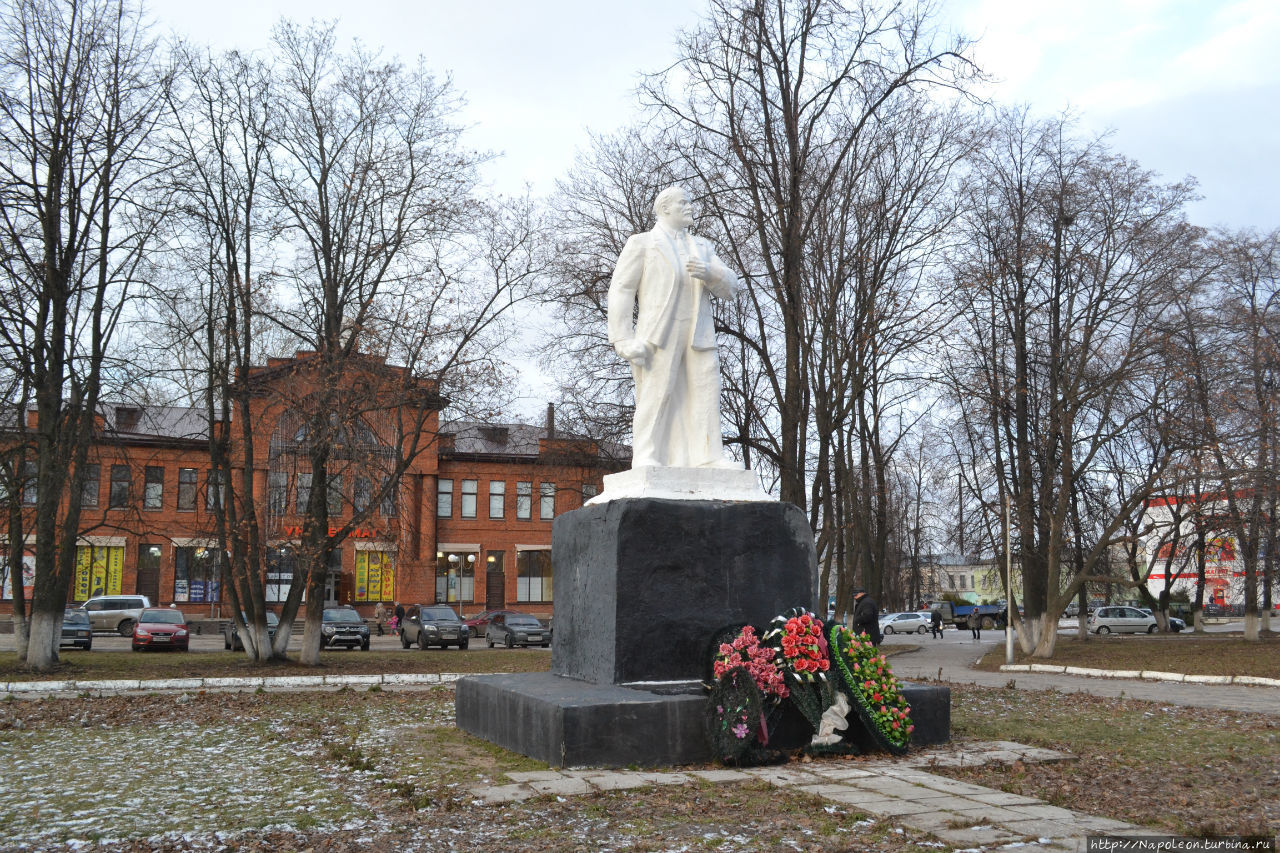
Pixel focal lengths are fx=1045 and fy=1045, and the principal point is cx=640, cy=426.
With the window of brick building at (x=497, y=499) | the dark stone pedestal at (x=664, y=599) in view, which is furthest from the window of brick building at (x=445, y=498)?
the dark stone pedestal at (x=664, y=599)

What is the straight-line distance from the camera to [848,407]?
18516 mm

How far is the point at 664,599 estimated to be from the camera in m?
7.00

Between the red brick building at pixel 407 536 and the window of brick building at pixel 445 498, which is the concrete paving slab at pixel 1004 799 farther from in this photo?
the window of brick building at pixel 445 498

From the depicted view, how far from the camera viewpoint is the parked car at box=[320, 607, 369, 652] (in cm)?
2891

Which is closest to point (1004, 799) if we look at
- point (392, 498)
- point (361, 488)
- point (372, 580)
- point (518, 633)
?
point (392, 498)

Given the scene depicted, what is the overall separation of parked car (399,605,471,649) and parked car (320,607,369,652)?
1.95 meters

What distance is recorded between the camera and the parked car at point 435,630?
30.8 m

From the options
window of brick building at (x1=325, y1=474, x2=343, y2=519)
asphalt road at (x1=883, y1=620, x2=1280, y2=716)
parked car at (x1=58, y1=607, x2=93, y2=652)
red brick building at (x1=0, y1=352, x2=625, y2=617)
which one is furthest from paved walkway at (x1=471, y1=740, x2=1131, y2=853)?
parked car at (x1=58, y1=607, x2=93, y2=652)

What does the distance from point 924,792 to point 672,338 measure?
3834mm

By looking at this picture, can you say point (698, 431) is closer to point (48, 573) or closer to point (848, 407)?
point (848, 407)

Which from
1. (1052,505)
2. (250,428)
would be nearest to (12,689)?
(250,428)

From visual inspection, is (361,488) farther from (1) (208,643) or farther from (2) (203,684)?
(1) (208,643)

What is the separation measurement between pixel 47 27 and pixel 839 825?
59.7 feet

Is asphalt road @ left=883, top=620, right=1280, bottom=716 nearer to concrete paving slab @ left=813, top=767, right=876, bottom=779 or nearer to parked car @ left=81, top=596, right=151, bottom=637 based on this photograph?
concrete paving slab @ left=813, top=767, right=876, bottom=779
